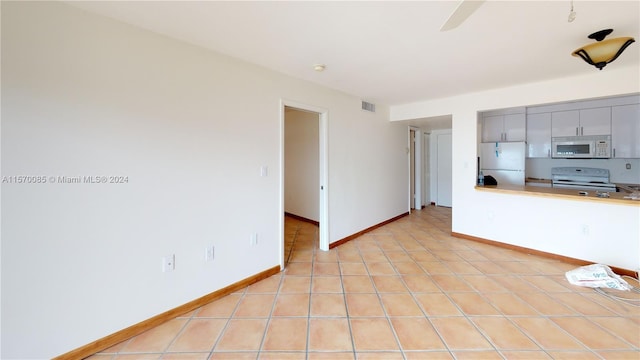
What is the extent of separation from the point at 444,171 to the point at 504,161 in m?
2.09

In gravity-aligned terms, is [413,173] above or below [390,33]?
below

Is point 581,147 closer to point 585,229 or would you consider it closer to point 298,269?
point 585,229

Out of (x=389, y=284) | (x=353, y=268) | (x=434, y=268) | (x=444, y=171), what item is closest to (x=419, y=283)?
(x=389, y=284)

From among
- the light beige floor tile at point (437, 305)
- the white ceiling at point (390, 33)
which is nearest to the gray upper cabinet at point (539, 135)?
the white ceiling at point (390, 33)

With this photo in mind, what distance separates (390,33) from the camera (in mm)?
2043

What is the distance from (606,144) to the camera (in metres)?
3.83

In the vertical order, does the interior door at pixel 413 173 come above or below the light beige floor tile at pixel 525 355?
above

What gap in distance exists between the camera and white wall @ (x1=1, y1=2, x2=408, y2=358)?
59.8 inches

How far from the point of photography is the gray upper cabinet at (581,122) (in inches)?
152

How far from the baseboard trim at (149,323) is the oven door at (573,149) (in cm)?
516

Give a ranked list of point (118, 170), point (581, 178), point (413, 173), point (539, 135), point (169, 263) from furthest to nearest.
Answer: point (413, 173) < point (539, 135) < point (581, 178) < point (169, 263) < point (118, 170)

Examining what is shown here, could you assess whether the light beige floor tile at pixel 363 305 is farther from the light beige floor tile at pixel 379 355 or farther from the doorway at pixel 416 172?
the doorway at pixel 416 172

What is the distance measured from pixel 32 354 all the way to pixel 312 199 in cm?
402

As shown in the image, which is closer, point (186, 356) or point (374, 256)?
point (186, 356)
